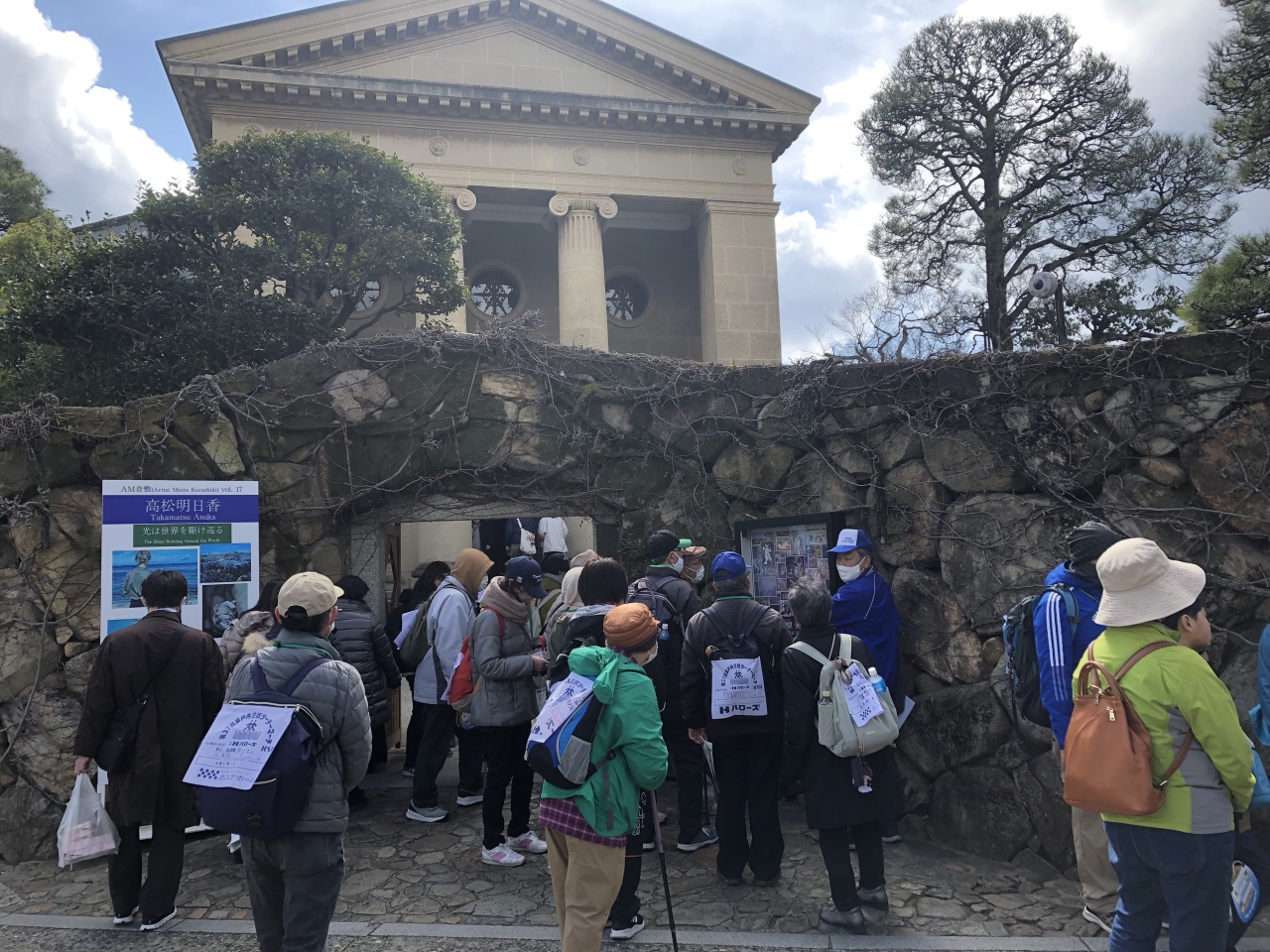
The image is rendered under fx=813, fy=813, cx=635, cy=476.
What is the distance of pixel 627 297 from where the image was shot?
2086 centimetres

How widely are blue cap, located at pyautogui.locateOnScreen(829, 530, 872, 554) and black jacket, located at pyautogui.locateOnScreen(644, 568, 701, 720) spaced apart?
103 cm

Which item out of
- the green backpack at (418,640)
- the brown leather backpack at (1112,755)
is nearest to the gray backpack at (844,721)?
the brown leather backpack at (1112,755)

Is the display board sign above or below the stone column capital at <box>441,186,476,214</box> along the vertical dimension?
below

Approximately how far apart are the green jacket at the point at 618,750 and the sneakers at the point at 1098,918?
2645 mm

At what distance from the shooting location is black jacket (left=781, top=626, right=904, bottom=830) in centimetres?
409

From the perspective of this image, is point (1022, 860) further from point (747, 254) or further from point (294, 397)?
point (747, 254)

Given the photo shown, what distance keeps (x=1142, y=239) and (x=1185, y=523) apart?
15413mm

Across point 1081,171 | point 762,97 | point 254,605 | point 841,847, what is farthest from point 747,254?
point 841,847

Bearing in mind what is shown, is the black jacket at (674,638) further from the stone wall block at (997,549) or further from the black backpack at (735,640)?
the stone wall block at (997,549)

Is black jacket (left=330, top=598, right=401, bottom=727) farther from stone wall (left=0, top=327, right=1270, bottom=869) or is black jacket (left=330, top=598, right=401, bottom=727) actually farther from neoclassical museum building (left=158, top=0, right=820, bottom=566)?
neoclassical museum building (left=158, top=0, right=820, bottom=566)

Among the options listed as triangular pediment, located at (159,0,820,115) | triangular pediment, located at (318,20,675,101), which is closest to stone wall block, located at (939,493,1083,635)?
triangular pediment, located at (318,20,675,101)

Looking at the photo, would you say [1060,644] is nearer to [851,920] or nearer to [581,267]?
[851,920]

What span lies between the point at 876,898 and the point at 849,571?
1970 mm

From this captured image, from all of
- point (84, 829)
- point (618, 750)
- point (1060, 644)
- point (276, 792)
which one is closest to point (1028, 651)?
point (1060, 644)
